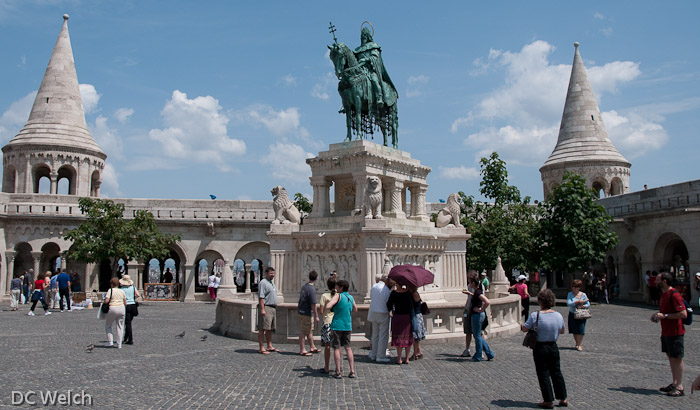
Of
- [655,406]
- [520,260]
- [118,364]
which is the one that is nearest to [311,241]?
[118,364]

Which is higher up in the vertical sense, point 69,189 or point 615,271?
point 69,189

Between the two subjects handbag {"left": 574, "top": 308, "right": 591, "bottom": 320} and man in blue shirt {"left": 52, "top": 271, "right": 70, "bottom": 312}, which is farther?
man in blue shirt {"left": 52, "top": 271, "right": 70, "bottom": 312}

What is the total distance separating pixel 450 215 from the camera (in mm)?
15414

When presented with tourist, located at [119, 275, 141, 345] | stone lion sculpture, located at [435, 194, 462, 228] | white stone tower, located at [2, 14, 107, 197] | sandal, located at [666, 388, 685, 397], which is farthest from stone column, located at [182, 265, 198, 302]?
sandal, located at [666, 388, 685, 397]

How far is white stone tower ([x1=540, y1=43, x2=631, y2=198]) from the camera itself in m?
32.7

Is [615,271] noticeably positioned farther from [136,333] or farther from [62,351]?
[62,351]

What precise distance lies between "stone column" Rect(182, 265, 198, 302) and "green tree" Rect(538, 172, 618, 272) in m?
16.8

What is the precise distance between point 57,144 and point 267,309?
25842 millimetres

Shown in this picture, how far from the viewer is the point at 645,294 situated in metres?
24.7

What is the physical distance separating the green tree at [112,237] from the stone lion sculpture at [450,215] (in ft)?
43.9

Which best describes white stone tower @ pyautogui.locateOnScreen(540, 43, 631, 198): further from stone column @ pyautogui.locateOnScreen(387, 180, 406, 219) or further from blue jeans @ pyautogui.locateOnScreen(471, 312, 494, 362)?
blue jeans @ pyautogui.locateOnScreen(471, 312, 494, 362)

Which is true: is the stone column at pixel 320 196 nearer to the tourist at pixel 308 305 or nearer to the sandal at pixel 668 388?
the tourist at pixel 308 305

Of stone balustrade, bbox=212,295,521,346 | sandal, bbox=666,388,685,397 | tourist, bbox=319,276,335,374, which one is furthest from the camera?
stone balustrade, bbox=212,295,521,346

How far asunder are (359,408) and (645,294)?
22119mm
